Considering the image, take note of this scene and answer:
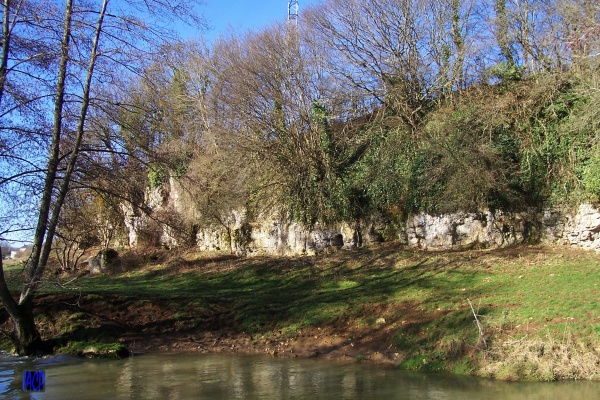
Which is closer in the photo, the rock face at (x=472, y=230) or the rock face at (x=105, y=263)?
the rock face at (x=472, y=230)

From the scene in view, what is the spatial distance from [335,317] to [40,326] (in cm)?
843

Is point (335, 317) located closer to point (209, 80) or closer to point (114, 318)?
point (114, 318)

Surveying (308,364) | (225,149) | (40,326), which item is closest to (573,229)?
(308,364)

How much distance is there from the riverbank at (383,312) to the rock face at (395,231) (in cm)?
74

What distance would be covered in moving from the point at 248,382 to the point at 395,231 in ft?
38.7

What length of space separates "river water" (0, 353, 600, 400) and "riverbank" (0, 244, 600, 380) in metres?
0.65

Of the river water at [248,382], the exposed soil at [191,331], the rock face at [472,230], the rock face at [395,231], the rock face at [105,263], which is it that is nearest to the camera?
the river water at [248,382]

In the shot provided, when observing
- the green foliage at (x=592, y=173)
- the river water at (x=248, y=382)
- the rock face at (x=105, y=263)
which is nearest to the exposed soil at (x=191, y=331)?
the river water at (x=248, y=382)

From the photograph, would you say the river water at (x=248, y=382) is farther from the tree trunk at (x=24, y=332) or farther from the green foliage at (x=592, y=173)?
the green foliage at (x=592, y=173)

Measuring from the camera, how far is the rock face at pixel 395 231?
58.4 ft

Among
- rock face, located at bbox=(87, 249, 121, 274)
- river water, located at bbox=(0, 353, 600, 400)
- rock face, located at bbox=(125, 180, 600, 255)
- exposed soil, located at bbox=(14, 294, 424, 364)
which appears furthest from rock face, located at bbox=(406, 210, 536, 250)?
rock face, located at bbox=(87, 249, 121, 274)

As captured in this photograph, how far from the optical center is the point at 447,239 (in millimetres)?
19562

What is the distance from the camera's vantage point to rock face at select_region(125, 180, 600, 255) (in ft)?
58.4

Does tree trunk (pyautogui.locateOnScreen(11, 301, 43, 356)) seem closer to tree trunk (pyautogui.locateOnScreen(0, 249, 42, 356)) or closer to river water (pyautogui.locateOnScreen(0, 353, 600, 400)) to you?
tree trunk (pyautogui.locateOnScreen(0, 249, 42, 356))
